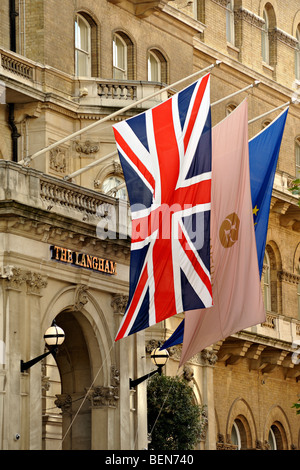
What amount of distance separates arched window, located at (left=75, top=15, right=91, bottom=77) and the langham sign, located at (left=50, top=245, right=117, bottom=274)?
33.7ft

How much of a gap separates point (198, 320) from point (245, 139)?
4.48 meters

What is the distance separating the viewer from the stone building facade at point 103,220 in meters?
39.6

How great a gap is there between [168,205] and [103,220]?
19.8 feet

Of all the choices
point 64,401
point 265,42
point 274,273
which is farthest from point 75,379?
point 265,42

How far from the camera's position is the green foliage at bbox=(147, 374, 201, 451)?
45.3 meters

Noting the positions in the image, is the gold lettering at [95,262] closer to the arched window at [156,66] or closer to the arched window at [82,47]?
the arched window at [82,47]

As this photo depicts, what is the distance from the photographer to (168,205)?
36906mm

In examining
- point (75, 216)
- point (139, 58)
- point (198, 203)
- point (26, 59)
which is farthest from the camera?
point (139, 58)

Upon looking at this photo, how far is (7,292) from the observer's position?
38969mm

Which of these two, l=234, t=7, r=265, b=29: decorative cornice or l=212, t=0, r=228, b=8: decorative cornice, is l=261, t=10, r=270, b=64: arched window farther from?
l=212, t=0, r=228, b=8: decorative cornice

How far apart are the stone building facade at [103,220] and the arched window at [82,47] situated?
0.15ft

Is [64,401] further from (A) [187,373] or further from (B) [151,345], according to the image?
(A) [187,373]
